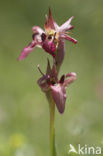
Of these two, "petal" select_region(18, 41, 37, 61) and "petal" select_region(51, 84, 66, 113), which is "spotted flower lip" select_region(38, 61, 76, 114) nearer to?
"petal" select_region(51, 84, 66, 113)

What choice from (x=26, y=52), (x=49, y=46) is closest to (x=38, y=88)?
(x=26, y=52)

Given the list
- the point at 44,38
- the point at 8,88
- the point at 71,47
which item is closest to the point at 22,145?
the point at 44,38

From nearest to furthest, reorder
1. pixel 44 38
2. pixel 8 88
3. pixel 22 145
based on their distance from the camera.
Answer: pixel 44 38 → pixel 22 145 → pixel 8 88

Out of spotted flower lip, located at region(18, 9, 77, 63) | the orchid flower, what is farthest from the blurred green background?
spotted flower lip, located at region(18, 9, 77, 63)

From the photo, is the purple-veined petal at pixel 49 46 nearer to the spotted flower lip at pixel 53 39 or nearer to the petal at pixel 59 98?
the spotted flower lip at pixel 53 39

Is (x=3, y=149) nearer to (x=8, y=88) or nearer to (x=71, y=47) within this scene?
(x=8, y=88)

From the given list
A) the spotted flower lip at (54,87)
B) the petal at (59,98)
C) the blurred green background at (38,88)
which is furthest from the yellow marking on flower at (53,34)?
the blurred green background at (38,88)

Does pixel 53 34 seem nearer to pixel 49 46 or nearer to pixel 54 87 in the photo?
pixel 49 46

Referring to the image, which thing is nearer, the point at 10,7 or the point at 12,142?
the point at 12,142
